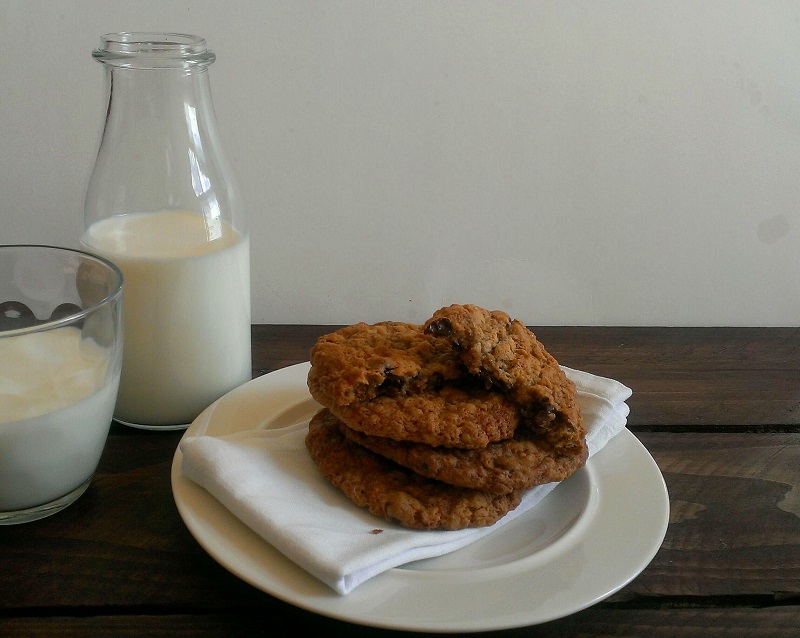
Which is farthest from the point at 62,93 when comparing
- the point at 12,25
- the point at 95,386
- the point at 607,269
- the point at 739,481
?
the point at 739,481

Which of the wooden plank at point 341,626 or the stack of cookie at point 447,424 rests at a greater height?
the stack of cookie at point 447,424

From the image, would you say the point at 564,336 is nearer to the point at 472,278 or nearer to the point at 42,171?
the point at 472,278

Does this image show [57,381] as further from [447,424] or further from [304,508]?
[447,424]

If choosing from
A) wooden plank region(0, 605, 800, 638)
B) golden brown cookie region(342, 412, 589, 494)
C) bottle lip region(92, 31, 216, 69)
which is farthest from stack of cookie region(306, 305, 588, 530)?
bottle lip region(92, 31, 216, 69)

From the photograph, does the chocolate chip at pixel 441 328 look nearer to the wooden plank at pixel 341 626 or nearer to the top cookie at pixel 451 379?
the top cookie at pixel 451 379

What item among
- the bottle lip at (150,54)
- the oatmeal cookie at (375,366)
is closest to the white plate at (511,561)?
the oatmeal cookie at (375,366)

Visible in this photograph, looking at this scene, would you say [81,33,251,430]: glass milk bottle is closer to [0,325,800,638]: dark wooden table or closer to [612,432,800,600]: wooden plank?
[0,325,800,638]: dark wooden table
